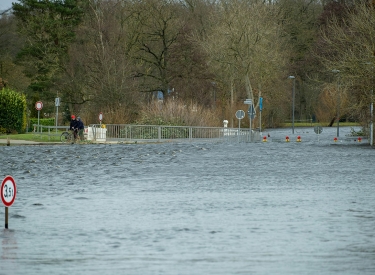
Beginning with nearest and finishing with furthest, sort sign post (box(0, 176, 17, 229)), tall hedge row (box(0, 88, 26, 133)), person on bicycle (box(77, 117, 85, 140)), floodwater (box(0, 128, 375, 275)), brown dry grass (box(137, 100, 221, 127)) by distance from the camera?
1. floodwater (box(0, 128, 375, 275))
2. sign post (box(0, 176, 17, 229))
3. person on bicycle (box(77, 117, 85, 140))
4. brown dry grass (box(137, 100, 221, 127))
5. tall hedge row (box(0, 88, 26, 133))

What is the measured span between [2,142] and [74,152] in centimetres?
1085

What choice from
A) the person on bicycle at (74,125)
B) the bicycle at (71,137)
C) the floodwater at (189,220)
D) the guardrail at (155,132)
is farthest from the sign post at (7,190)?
the guardrail at (155,132)

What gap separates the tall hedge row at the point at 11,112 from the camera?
64.3m

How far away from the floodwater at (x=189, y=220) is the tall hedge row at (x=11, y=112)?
3174cm

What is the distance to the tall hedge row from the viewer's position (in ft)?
211

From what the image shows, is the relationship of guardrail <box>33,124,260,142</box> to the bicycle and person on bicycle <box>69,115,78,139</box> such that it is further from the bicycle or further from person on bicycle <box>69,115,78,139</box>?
person on bicycle <box>69,115,78,139</box>

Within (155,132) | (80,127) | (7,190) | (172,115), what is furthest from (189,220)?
(172,115)

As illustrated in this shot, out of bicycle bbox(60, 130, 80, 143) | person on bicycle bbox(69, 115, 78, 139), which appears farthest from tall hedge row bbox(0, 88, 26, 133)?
person on bicycle bbox(69, 115, 78, 139)

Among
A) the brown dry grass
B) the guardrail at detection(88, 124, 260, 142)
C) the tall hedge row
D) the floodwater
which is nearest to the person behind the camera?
the floodwater

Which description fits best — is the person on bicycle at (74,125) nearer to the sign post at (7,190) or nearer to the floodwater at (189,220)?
the floodwater at (189,220)

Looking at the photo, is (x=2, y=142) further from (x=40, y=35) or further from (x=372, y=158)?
(x=40, y=35)

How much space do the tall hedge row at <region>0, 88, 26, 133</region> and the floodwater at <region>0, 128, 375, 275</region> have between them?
3174 cm

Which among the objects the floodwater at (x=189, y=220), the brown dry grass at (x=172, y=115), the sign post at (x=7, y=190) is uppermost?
the brown dry grass at (x=172, y=115)

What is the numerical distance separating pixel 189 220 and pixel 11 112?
49.6 metres
